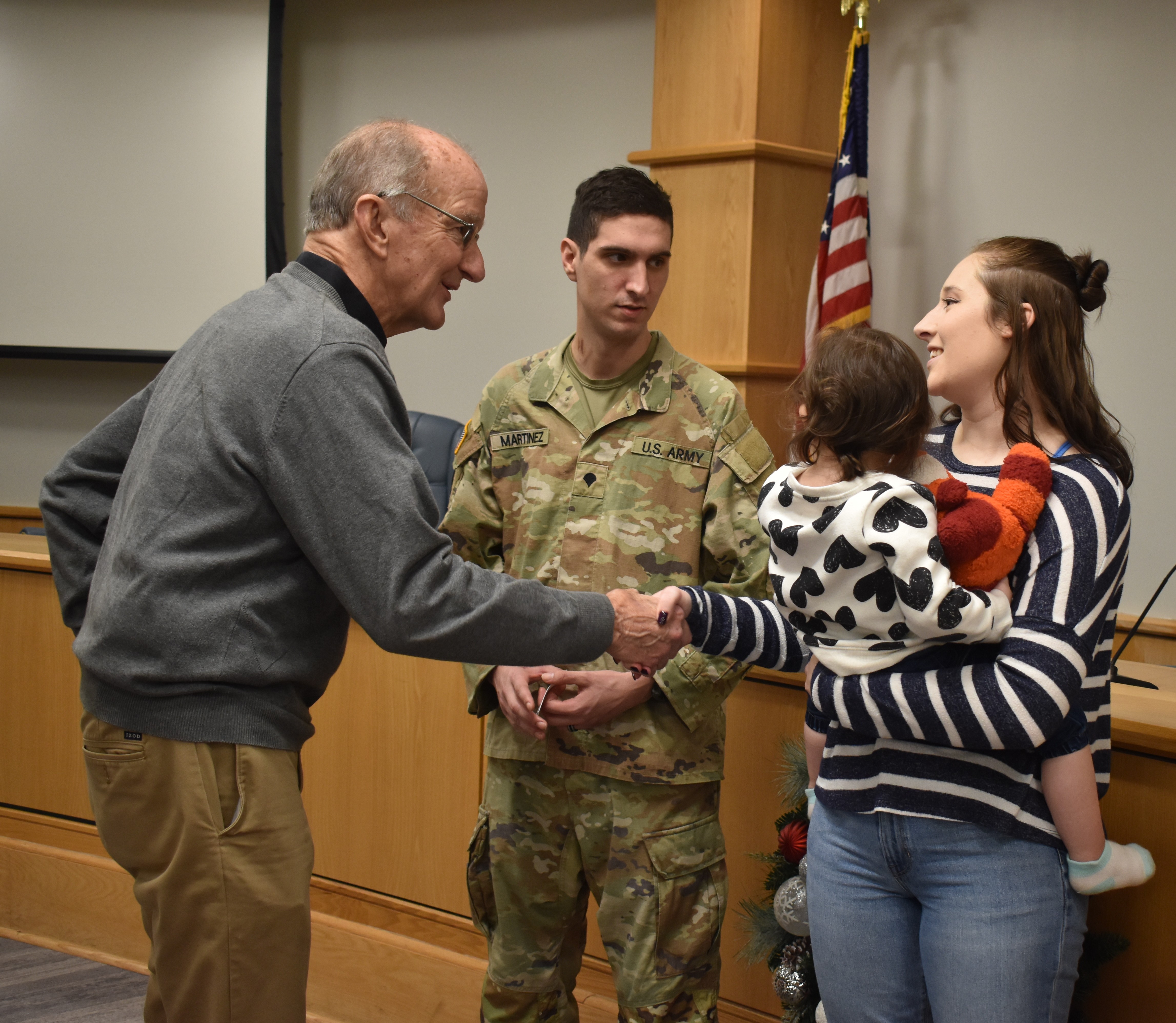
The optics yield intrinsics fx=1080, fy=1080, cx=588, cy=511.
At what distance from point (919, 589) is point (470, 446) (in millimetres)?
1070

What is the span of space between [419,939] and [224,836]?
1.36 meters

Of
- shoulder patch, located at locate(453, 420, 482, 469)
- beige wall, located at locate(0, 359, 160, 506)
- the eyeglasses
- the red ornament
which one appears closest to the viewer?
the eyeglasses

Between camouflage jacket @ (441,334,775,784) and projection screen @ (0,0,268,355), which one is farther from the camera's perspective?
projection screen @ (0,0,268,355)

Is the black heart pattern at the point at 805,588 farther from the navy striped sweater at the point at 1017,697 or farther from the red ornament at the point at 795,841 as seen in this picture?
the red ornament at the point at 795,841

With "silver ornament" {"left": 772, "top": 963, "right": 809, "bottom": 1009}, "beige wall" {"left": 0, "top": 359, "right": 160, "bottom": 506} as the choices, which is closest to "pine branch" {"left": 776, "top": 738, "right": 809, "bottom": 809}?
"silver ornament" {"left": 772, "top": 963, "right": 809, "bottom": 1009}

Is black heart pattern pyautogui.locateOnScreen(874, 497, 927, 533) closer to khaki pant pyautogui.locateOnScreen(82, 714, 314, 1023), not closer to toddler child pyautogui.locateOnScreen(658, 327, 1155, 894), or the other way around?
toddler child pyautogui.locateOnScreen(658, 327, 1155, 894)

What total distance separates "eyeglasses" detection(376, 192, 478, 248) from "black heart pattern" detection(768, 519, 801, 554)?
636 millimetres

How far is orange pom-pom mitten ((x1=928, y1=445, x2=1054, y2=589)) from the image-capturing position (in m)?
1.17

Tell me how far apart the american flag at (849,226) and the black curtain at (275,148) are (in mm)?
2200

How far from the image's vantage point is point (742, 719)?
221 centimetres

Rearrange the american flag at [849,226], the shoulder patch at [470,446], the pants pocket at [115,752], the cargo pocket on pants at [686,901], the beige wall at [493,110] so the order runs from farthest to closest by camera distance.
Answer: the beige wall at [493,110] < the american flag at [849,226] < the shoulder patch at [470,446] < the cargo pocket on pants at [686,901] < the pants pocket at [115,752]

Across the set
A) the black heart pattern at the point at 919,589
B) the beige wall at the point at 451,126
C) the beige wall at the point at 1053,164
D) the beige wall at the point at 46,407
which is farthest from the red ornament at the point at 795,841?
the beige wall at the point at 46,407

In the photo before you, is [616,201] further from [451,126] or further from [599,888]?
[451,126]

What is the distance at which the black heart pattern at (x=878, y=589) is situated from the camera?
1200mm
